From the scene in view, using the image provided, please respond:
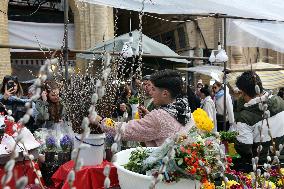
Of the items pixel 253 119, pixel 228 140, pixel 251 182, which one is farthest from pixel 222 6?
pixel 251 182

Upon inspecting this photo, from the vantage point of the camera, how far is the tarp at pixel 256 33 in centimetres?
448

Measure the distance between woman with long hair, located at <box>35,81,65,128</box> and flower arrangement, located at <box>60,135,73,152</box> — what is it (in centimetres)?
88

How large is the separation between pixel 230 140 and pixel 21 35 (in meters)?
7.06

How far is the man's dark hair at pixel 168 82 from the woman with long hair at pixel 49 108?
4.68 feet

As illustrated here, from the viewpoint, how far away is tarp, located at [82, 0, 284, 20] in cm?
309

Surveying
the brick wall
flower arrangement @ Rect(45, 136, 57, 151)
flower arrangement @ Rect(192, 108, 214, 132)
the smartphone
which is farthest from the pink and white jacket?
the brick wall

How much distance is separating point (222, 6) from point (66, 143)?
5.74 ft

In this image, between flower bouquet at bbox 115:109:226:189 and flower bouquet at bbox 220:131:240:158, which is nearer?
flower bouquet at bbox 115:109:226:189

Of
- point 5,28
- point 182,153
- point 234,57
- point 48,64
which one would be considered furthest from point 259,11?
point 234,57

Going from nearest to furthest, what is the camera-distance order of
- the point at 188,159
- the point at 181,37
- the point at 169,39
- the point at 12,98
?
the point at 188,159 → the point at 12,98 → the point at 181,37 → the point at 169,39

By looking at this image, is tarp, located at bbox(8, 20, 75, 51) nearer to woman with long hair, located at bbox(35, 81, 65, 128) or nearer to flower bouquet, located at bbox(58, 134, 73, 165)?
woman with long hair, located at bbox(35, 81, 65, 128)

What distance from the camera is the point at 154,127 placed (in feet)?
7.86

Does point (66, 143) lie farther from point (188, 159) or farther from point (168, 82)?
point (188, 159)

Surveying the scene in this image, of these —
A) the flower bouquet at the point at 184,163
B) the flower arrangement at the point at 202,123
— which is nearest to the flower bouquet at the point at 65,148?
the flower bouquet at the point at 184,163
